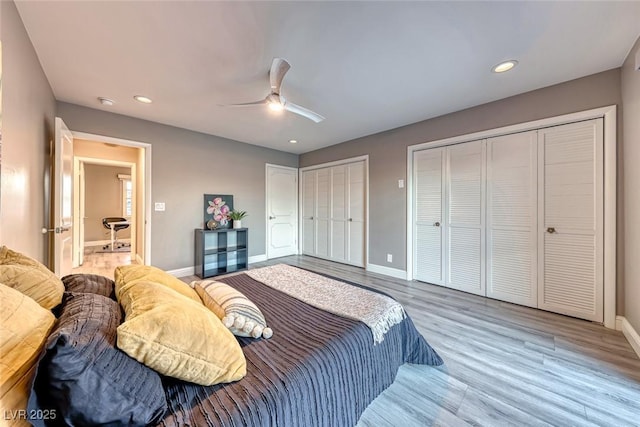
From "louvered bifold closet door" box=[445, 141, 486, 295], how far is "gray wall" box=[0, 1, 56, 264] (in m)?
4.10

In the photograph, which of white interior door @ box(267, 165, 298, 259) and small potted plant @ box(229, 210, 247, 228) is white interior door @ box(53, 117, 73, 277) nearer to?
small potted plant @ box(229, 210, 247, 228)

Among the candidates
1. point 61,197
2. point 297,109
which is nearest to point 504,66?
point 297,109

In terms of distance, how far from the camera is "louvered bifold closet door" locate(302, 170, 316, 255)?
5379mm

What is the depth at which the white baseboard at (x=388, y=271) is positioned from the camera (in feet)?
12.7

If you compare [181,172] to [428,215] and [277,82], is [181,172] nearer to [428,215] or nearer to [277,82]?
[277,82]

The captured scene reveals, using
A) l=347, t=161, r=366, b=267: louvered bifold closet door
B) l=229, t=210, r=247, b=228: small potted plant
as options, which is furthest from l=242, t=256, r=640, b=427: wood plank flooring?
l=229, t=210, r=247, b=228: small potted plant

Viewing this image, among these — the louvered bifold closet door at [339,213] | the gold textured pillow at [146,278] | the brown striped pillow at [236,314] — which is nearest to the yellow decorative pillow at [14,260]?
the gold textured pillow at [146,278]

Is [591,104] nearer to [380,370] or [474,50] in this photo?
[474,50]

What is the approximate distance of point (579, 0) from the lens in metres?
1.52

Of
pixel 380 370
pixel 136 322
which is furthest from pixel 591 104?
pixel 136 322

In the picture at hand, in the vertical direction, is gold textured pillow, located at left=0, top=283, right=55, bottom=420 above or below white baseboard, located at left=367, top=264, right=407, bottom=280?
above

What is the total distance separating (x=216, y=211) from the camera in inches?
170

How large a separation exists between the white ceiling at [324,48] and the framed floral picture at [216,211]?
170 centimetres

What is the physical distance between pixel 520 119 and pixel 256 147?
4154 mm
